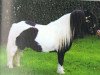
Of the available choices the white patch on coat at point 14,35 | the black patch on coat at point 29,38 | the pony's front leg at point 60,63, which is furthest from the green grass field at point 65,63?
the black patch on coat at point 29,38

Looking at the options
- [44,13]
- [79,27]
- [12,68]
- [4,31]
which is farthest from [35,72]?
[44,13]

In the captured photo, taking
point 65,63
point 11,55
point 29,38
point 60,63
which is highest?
point 29,38

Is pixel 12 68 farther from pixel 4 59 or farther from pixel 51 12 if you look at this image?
pixel 51 12

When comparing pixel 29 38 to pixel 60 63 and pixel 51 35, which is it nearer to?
pixel 51 35

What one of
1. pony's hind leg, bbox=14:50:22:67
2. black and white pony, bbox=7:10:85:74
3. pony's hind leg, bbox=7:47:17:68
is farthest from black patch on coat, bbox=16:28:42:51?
pony's hind leg, bbox=14:50:22:67

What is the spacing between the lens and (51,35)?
243 inches

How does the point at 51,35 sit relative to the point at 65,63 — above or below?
above

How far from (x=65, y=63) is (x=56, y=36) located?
0.99 m

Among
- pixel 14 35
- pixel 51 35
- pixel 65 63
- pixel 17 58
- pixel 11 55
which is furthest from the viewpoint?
pixel 65 63

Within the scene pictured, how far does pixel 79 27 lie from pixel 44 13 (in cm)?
293

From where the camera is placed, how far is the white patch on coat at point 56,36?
20.2 ft

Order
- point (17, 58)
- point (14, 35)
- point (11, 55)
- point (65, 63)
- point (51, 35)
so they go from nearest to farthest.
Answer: point (51, 35), point (14, 35), point (11, 55), point (17, 58), point (65, 63)

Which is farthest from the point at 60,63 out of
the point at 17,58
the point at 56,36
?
the point at 17,58

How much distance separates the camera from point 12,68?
6418mm
